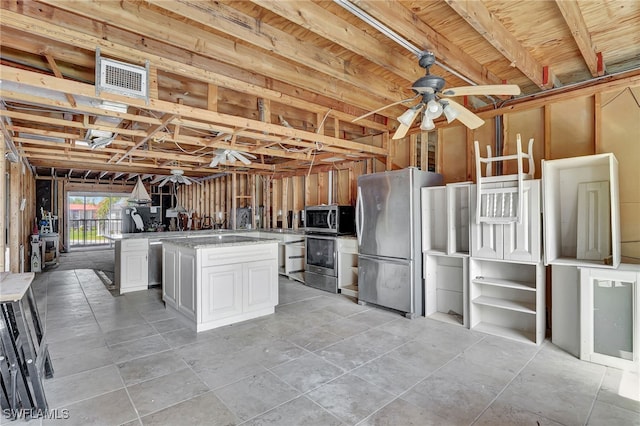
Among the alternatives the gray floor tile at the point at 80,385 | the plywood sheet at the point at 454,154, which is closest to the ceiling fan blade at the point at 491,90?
the plywood sheet at the point at 454,154

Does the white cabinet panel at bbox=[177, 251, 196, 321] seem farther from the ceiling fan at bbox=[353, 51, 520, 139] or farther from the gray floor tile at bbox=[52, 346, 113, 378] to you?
the ceiling fan at bbox=[353, 51, 520, 139]

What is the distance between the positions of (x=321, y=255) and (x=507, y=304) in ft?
9.68

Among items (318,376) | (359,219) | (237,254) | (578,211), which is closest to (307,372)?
(318,376)

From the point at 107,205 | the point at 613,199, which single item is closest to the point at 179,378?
the point at 613,199

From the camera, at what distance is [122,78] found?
8.96 feet

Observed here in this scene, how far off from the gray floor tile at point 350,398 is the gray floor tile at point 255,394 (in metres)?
0.22

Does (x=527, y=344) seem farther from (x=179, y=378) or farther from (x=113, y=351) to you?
(x=113, y=351)

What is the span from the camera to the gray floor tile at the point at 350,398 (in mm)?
2184

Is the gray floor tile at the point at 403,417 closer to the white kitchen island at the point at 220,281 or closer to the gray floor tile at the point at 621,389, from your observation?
the gray floor tile at the point at 621,389

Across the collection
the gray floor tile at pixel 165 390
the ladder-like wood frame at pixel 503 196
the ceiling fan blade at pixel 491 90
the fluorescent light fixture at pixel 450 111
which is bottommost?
the gray floor tile at pixel 165 390

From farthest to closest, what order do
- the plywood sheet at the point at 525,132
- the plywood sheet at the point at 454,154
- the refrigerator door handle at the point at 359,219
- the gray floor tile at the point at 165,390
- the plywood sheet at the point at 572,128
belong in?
the refrigerator door handle at the point at 359,219 → the plywood sheet at the point at 454,154 → the plywood sheet at the point at 525,132 → the plywood sheet at the point at 572,128 → the gray floor tile at the point at 165,390

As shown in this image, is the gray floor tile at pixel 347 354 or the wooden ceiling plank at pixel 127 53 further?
the gray floor tile at pixel 347 354

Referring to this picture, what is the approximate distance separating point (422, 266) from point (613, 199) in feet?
6.77

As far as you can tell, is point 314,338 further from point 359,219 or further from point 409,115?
point 409,115
